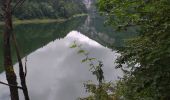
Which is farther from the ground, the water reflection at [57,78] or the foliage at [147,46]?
the foliage at [147,46]

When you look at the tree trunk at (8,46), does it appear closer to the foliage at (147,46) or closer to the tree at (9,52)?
the tree at (9,52)

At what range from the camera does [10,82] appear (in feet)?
40.0

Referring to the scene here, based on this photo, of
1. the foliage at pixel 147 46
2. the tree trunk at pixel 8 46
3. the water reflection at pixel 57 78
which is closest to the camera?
the foliage at pixel 147 46

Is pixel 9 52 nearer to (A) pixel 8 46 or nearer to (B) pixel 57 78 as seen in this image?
(A) pixel 8 46

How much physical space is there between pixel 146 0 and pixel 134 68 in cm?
218

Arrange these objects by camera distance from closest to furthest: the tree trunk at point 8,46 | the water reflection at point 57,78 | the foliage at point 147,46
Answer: the foliage at point 147,46
the tree trunk at point 8,46
the water reflection at point 57,78

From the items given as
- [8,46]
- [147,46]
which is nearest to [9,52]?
[8,46]

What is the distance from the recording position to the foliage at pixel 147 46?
11117 millimetres

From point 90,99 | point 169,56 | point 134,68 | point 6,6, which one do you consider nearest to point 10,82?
point 6,6

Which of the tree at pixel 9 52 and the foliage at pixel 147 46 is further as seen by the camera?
the tree at pixel 9 52

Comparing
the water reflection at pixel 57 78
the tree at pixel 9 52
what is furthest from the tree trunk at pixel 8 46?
the water reflection at pixel 57 78

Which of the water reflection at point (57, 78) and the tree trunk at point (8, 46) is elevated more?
the tree trunk at point (8, 46)

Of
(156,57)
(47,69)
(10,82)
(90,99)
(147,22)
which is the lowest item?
(47,69)

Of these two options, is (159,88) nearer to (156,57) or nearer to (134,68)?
(156,57)
